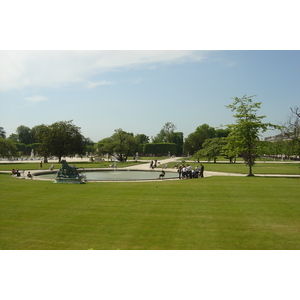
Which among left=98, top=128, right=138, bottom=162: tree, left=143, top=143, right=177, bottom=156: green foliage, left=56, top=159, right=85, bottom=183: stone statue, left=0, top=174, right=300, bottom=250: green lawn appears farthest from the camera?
left=143, top=143, right=177, bottom=156: green foliage

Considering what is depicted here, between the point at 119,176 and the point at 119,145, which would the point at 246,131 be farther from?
the point at 119,145

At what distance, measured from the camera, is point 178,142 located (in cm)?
10406

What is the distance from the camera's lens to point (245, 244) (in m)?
8.04

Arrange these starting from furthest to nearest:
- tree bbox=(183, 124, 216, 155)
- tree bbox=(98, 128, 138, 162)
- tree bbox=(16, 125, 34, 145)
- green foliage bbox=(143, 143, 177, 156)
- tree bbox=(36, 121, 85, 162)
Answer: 1. tree bbox=(16, 125, 34, 145)
2. green foliage bbox=(143, 143, 177, 156)
3. tree bbox=(183, 124, 216, 155)
4. tree bbox=(98, 128, 138, 162)
5. tree bbox=(36, 121, 85, 162)

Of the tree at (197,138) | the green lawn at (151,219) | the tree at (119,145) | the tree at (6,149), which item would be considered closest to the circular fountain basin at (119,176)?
the green lawn at (151,219)

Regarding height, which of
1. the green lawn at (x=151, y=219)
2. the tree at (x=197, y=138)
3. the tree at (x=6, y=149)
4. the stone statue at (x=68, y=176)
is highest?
the tree at (x=197, y=138)

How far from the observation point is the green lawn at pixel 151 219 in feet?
27.3

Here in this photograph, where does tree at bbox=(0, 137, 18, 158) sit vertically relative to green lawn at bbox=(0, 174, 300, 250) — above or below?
above

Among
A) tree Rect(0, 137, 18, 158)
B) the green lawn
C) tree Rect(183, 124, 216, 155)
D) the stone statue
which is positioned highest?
tree Rect(183, 124, 216, 155)

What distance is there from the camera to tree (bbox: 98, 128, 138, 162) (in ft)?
187

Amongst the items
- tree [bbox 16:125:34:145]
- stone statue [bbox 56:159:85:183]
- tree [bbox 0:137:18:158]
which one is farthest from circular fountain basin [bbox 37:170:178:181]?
tree [bbox 16:125:34:145]

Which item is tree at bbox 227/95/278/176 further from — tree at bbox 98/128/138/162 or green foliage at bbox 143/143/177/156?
green foliage at bbox 143/143/177/156

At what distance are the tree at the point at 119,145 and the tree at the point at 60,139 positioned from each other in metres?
4.99

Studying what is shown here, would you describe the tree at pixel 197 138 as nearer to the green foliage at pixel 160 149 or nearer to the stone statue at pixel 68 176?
the green foliage at pixel 160 149
